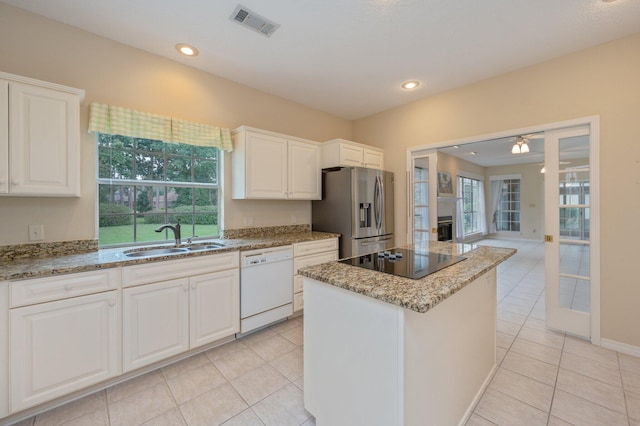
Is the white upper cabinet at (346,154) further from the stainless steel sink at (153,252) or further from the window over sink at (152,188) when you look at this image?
the stainless steel sink at (153,252)

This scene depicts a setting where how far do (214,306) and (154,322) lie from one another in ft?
1.52

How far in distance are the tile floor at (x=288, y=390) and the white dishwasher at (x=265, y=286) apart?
22cm

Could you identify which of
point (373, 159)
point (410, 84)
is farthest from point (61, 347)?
point (410, 84)

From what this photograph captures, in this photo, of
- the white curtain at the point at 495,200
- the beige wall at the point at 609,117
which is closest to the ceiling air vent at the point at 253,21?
the beige wall at the point at 609,117

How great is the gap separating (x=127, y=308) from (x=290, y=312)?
1.54m

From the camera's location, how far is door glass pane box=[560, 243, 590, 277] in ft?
8.29

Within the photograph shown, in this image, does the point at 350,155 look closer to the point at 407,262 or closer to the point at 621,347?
the point at 407,262

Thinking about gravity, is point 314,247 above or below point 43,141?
below

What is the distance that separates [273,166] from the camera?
3133mm

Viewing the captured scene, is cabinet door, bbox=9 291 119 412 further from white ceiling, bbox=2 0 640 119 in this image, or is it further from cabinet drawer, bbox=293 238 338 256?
white ceiling, bbox=2 0 640 119

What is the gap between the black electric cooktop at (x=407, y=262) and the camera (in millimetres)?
1472

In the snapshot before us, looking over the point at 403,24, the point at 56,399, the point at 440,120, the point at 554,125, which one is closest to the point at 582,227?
the point at 554,125

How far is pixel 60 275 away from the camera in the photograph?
1674 millimetres

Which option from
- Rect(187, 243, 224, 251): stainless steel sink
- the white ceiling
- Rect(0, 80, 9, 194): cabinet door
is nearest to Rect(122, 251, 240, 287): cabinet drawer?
Rect(187, 243, 224, 251): stainless steel sink
